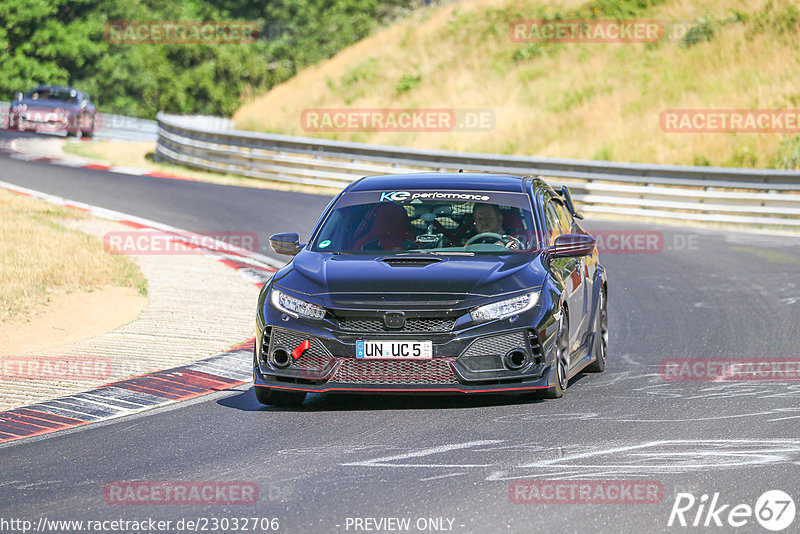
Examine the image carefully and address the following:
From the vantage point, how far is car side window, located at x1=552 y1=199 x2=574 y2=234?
10242 mm

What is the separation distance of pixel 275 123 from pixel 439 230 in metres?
31.3

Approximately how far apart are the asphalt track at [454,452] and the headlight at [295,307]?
675 millimetres

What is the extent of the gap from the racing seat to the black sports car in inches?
0.4

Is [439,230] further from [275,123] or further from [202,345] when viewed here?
[275,123]

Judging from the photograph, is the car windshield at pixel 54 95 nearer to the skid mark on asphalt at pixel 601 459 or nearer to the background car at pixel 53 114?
the background car at pixel 53 114

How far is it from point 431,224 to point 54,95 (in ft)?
113

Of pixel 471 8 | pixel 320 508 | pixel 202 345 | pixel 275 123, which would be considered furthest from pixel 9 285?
pixel 471 8

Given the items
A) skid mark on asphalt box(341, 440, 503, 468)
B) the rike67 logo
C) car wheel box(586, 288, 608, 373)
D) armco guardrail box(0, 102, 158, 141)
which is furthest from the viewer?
armco guardrail box(0, 102, 158, 141)

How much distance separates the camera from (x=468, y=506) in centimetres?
592

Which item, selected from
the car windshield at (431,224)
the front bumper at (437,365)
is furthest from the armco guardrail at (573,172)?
the front bumper at (437,365)

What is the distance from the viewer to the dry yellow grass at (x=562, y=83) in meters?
32.2

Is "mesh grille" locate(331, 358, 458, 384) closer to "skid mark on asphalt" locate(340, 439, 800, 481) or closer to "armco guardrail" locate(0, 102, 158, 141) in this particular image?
"skid mark on asphalt" locate(340, 439, 800, 481)

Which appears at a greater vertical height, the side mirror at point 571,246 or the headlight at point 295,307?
the side mirror at point 571,246

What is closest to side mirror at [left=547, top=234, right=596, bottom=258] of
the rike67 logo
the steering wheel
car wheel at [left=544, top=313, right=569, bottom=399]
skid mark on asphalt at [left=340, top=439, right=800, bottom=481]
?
the steering wheel
